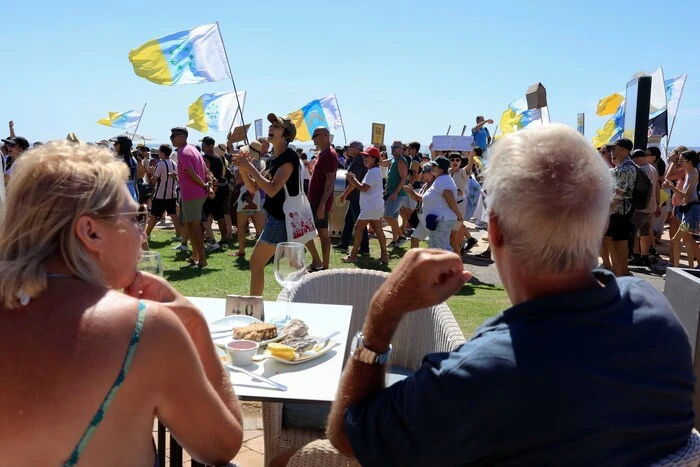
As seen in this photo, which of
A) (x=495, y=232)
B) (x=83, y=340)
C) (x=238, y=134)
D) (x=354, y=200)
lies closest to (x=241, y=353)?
(x=83, y=340)

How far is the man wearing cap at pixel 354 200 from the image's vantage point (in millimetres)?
9629

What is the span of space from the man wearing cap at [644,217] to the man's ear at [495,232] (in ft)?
24.6

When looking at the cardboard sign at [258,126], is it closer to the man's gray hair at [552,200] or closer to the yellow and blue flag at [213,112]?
the yellow and blue flag at [213,112]

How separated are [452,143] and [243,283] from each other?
8822mm

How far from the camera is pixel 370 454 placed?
A: 1256mm

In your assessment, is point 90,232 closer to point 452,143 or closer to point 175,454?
point 175,454

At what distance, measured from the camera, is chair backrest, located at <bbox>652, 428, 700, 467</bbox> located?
1220 mm

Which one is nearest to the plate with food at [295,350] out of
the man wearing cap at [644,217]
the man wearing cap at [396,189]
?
the man wearing cap at [644,217]

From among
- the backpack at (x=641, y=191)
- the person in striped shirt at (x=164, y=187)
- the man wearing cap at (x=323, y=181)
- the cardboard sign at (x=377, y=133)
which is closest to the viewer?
the man wearing cap at (x=323, y=181)

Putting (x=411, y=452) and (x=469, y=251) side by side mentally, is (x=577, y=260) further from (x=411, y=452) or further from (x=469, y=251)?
(x=469, y=251)

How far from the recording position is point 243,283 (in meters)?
7.25

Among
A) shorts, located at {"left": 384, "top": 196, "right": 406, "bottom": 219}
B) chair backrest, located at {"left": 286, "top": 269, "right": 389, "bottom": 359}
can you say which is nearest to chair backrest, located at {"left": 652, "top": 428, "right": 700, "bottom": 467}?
chair backrest, located at {"left": 286, "top": 269, "right": 389, "bottom": 359}

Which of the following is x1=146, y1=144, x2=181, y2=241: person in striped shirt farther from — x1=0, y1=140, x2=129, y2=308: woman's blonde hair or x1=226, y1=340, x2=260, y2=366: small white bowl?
x1=0, y1=140, x2=129, y2=308: woman's blonde hair

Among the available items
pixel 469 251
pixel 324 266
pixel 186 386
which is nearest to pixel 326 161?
pixel 324 266
